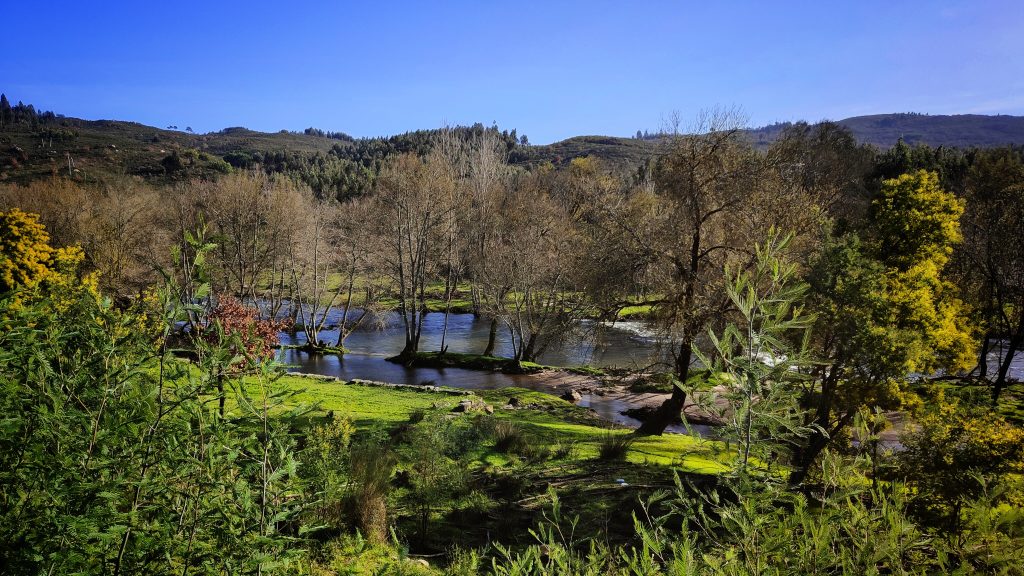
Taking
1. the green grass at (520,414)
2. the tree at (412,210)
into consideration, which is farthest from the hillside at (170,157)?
the green grass at (520,414)

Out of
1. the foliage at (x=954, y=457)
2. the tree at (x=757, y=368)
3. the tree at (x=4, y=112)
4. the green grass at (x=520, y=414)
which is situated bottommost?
the green grass at (x=520, y=414)

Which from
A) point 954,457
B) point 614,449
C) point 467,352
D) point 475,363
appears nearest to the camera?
point 954,457

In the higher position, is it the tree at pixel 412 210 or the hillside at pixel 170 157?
the hillside at pixel 170 157

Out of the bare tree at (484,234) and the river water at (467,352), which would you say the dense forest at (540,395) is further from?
the river water at (467,352)

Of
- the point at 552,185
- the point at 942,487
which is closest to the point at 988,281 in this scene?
the point at 942,487

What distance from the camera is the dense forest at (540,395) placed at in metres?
2.27

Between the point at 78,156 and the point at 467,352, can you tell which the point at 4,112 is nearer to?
the point at 78,156

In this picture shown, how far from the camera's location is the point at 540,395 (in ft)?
75.9

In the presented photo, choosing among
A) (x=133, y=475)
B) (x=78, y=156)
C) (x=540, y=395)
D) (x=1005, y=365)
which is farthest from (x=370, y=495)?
(x=78, y=156)

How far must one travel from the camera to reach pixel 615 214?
48.5 feet

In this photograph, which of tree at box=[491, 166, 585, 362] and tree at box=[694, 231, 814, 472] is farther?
tree at box=[491, 166, 585, 362]

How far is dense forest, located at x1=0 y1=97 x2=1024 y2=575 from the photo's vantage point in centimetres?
227

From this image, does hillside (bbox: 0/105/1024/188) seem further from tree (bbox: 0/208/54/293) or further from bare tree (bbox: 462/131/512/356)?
tree (bbox: 0/208/54/293)

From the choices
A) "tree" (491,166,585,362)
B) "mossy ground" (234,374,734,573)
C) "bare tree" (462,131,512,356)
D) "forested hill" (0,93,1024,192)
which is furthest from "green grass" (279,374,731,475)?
"forested hill" (0,93,1024,192)
